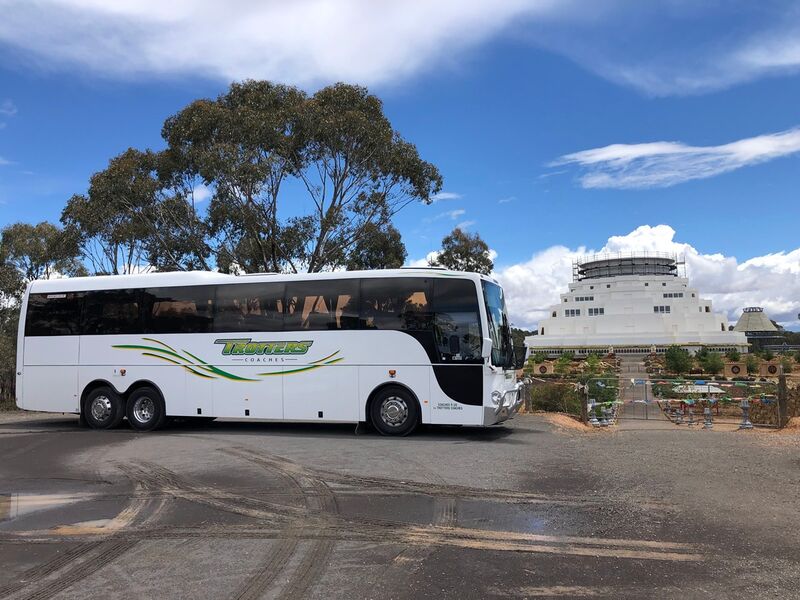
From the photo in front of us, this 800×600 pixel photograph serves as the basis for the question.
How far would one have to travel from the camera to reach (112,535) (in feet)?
18.9

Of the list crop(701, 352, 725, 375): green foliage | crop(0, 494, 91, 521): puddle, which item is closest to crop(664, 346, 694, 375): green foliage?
crop(701, 352, 725, 375): green foliage

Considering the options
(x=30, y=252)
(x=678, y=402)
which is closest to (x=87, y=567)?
(x=678, y=402)

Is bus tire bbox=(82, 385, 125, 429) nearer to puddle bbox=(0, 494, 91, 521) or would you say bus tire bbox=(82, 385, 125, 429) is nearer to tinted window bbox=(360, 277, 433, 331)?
tinted window bbox=(360, 277, 433, 331)

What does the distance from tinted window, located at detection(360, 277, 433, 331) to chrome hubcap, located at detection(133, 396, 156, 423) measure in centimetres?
551

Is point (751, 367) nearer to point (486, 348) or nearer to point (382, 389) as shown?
point (486, 348)

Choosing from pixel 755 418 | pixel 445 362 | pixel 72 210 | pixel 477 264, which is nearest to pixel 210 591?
pixel 445 362

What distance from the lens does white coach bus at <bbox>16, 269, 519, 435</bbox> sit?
11.9 metres

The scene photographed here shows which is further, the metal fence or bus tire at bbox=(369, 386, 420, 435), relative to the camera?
the metal fence

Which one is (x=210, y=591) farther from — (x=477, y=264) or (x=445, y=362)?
(x=477, y=264)

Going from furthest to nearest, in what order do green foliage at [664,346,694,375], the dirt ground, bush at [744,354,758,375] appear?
bush at [744,354,758,375] < green foliage at [664,346,694,375] < the dirt ground

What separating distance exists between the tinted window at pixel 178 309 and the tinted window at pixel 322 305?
1957 mm

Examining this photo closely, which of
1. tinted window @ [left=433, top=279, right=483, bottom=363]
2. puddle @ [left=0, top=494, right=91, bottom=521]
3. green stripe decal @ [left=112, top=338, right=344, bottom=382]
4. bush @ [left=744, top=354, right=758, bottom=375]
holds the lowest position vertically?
puddle @ [left=0, top=494, right=91, bottom=521]

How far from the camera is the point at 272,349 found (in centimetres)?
1289

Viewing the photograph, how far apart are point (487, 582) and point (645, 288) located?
352 ft
